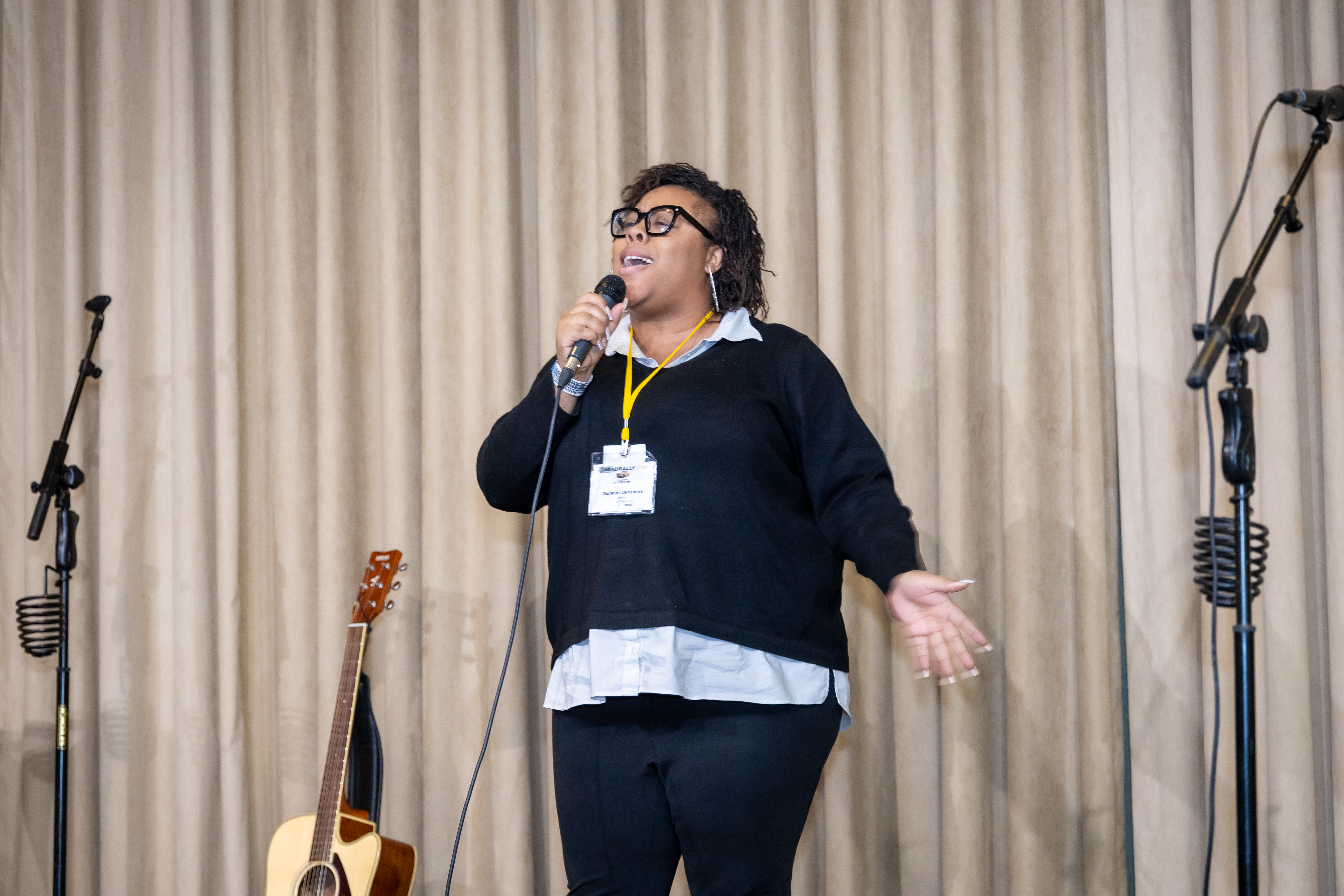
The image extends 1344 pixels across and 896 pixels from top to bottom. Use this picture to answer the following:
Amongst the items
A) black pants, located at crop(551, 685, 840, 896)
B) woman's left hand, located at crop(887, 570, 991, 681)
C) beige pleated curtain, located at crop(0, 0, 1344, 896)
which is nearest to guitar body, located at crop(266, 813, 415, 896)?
beige pleated curtain, located at crop(0, 0, 1344, 896)

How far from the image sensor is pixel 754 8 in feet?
8.71

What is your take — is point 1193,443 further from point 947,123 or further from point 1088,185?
point 947,123

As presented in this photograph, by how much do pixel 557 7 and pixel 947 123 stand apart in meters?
1.03

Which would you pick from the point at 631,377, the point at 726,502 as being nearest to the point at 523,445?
the point at 631,377

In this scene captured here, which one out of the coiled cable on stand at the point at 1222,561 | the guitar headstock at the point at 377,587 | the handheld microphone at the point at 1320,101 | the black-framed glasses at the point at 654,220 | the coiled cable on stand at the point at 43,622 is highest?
the handheld microphone at the point at 1320,101

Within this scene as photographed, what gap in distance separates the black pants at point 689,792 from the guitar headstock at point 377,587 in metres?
0.89

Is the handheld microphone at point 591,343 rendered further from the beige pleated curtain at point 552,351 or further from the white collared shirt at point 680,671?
the beige pleated curtain at point 552,351

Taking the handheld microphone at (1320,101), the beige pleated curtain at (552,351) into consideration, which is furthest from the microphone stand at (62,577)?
the handheld microphone at (1320,101)

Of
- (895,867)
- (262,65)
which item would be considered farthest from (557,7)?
(895,867)

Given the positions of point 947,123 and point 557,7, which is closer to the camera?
point 947,123

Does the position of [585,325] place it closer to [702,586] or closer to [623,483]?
[623,483]

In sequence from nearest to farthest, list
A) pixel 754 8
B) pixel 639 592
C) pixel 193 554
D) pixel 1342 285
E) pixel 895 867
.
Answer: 1. pixel 639 592
2. pixel 1342 285
3. pixel 895 867
4. pixel 754 8
5. pixel 193 554

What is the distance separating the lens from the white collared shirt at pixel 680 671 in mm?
1574

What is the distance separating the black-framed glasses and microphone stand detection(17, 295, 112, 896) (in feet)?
4.84
